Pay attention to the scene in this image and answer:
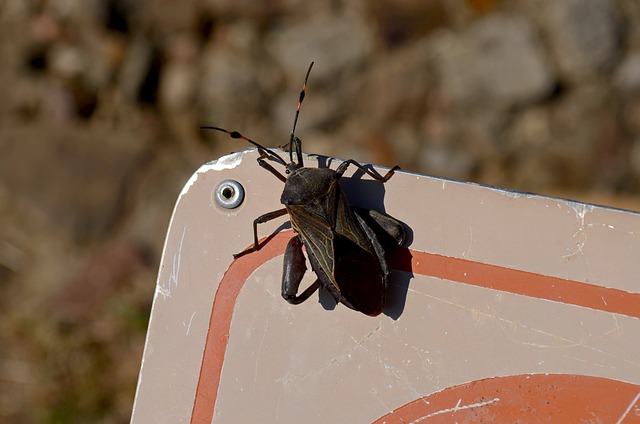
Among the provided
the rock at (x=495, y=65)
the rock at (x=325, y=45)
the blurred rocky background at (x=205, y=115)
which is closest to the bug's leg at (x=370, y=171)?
the blurred rocky background at (x=205, y=115)

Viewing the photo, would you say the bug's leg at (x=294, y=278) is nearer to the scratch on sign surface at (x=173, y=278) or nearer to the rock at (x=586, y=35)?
the scratch on sign surface at (x=173, y=278)

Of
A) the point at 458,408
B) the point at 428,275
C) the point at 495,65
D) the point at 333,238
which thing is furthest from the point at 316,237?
the point at 495,65

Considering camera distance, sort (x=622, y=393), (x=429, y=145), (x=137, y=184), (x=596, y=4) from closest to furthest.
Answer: (x=622, y=393) → (x=596, y=4) → (x=429, y=145) → (x=137, y=184)

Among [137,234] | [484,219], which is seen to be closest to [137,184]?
[137,234]

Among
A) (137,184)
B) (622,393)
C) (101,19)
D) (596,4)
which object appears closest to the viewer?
(622,393)

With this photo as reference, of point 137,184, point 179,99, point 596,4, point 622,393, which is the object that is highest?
point 179,99

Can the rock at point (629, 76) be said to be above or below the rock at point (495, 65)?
below

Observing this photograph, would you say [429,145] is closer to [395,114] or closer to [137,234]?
[395,114]
